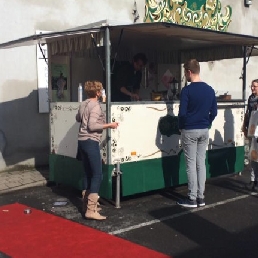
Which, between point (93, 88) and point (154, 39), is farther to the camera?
point (154, 39)

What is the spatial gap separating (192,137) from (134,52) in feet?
10.4

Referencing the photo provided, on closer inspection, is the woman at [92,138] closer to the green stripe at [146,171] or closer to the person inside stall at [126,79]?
the green stripe at [146,171]

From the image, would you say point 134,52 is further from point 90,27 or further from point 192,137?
point 192,137

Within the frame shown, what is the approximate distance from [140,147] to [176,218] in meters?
1.21

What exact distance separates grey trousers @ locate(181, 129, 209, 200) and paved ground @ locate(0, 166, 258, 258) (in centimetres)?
31

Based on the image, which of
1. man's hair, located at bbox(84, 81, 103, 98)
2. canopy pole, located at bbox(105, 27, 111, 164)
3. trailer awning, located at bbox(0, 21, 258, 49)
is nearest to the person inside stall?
trailer awning, located at bbox(0, 21, 258, 49)

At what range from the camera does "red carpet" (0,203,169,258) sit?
4156 millimetres

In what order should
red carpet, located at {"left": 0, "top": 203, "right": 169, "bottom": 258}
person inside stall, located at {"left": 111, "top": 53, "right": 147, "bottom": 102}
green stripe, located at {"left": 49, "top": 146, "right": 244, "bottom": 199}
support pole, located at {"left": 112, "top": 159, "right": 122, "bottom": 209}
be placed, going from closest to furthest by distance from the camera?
red carpet, located at {"left": 0, "top": 203, "right": 169, "bottom": 258} < support pole, located at {"left": 112, "top": 159, "right": 122, "bottom": 209} < green stripe, located at {"left": 49, "top": 146, "right": 244, "bottom": 199} < person inside stall, located at {"left": 111, "top": 53, "right": 147, "bottom": 102}

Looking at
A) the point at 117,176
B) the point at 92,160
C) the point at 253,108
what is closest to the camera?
the point at 92,160

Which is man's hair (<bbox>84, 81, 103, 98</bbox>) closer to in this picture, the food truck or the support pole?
the food truck

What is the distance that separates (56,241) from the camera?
4.50 m

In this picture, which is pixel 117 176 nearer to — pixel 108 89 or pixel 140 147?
pixel 140 147

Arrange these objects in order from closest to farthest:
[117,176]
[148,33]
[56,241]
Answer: [56,241] → [117,176] → [148,33]

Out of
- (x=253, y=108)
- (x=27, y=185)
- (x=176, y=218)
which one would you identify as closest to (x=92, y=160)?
(x=176, y=218)
